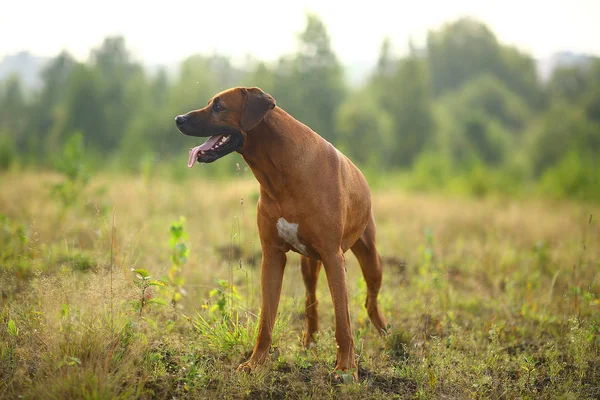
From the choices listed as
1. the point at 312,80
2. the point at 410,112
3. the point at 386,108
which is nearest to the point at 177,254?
the point at 312,80

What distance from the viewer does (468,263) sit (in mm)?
7719

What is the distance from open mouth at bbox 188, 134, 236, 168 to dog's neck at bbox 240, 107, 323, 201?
0.12 meters

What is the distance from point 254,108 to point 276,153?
34cm

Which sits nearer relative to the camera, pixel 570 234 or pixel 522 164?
pixel 570 234

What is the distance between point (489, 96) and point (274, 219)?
4350 cm

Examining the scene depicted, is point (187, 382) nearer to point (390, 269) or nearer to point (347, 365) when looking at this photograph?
point (347, 365)

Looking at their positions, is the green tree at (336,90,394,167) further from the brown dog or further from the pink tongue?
the pink tongue

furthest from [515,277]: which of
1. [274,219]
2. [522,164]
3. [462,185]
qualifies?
[522,164]

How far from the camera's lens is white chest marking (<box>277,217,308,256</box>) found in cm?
341

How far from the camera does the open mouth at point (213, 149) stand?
337 cm

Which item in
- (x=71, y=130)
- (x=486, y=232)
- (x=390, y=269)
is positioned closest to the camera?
(x=390, y=269)

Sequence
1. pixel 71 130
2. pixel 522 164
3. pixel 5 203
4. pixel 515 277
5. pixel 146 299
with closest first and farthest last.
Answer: pixel 146 299
pixel 515 277
pixel 5 203
pixel 522 164
pixel 71 130

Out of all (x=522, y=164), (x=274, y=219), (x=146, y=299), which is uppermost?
A: (x=274, y=219)

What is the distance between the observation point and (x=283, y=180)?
134 inches
